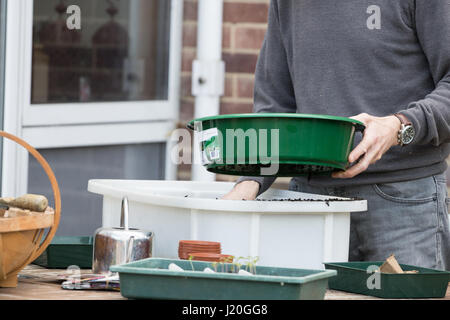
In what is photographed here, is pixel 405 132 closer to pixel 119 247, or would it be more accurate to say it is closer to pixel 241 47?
pixel 119 247

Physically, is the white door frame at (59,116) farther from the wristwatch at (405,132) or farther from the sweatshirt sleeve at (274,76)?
the wristwatch at (405,132)

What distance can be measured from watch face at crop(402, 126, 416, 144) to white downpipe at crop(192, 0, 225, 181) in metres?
1.56

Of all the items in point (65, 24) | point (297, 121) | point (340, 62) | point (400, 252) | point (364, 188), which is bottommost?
point (400, 252)

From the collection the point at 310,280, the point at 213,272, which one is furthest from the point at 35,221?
the point at 310,280

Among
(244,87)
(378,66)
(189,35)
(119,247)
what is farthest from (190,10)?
(119,247)

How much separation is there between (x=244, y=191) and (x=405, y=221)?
39 centimetres

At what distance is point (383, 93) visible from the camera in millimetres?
1903

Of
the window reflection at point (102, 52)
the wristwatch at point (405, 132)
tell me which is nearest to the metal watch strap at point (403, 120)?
the wristwatch at point (405, 132)

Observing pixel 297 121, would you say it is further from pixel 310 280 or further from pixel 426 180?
pixel 426 180

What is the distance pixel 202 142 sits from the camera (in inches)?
63.1

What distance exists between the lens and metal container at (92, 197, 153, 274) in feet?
5.09

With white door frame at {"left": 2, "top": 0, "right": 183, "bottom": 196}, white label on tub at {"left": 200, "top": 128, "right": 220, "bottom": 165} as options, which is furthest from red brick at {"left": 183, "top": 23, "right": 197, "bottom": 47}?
white label on tub at {"left": 200, "top": 128, "right": 220, "bottom": 165}

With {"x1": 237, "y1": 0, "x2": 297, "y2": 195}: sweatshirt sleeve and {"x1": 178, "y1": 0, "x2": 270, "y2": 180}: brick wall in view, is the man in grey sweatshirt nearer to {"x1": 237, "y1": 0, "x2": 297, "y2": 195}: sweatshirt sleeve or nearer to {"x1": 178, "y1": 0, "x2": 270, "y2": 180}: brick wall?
{"x1": 237, "y1": 0, "x2": 297, "y2": 195}: sweatshirt sleeve

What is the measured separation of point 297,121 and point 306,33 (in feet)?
1.74
